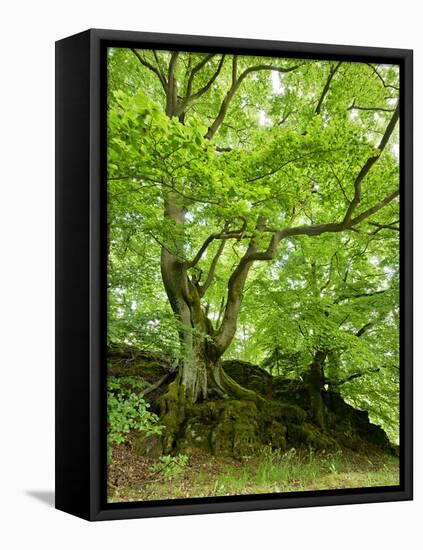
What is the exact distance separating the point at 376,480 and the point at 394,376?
873 mm

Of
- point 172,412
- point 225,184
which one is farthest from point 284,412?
point 225,184

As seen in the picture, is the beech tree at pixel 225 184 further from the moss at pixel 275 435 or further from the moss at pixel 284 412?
the moss at pixel 275 435

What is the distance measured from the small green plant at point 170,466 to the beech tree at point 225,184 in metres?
0.23

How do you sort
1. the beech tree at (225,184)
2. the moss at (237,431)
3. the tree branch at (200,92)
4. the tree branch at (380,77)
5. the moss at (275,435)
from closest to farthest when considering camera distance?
the beech tree at (225,184) → the tree branch at (200,92) → the moss at (237,431) → the moss at (275,435) → the tree branch at (380,77)

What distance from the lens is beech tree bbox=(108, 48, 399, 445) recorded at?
905 centimetres

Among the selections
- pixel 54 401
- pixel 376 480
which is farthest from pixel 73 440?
pixel 376 480

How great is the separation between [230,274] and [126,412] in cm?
145

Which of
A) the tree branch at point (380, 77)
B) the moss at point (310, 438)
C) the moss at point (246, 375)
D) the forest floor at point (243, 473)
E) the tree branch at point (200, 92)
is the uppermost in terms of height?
the tree branch at point (380, 77)

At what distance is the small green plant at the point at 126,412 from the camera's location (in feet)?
29.2

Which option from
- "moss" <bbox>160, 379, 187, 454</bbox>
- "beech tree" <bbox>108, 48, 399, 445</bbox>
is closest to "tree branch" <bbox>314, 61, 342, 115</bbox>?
"beech tree" <bbox>108, 48, 399, 445</bbox>

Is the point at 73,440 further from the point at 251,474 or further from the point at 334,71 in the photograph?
the point at 334,71

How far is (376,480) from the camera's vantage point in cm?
994

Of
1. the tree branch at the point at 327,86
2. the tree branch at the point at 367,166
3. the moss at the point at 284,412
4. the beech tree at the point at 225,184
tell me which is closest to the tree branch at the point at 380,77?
the beech tree at the point at 225,184

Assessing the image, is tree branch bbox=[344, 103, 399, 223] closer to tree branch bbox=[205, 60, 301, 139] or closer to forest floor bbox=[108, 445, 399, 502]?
tree branch bbox=[205, 60, 301, 139]
